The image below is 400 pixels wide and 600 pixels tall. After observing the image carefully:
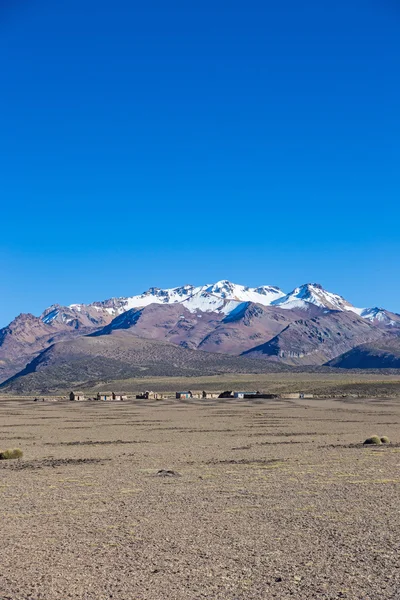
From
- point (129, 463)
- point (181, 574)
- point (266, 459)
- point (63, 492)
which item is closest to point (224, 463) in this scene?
point (266, 459)

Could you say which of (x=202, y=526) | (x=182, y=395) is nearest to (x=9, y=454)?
(x=202, y=526)

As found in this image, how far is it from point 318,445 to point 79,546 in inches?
1022

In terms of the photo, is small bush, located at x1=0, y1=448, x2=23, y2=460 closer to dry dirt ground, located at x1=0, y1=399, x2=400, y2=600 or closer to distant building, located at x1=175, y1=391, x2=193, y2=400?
dry dirt ground, located at x1=0, y1=399, x2=400, y2=600

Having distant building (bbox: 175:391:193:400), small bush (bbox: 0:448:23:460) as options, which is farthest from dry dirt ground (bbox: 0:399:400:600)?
distant building (bbox: 175:391:193:400)

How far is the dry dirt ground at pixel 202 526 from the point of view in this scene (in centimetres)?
1316

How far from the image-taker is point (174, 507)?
2072 centimetres

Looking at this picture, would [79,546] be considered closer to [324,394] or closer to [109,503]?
[109,503]

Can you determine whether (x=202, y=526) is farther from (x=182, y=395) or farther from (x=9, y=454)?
(x=182, y=395)

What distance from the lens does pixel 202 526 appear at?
59.4 ft

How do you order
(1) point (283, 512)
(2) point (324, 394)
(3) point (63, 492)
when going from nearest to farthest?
(1) point (283, 512) < (3) point (63, 492) < (2) point (324, 394)

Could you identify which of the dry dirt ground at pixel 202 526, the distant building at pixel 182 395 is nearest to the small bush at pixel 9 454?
the dry dirt ground at pixel 202 526

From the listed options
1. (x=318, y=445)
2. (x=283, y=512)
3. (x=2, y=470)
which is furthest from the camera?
(x=318, y=445)

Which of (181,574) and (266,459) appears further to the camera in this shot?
(266,459)

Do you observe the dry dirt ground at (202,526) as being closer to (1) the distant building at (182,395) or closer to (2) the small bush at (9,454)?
(2) the small bush at (9,454)
